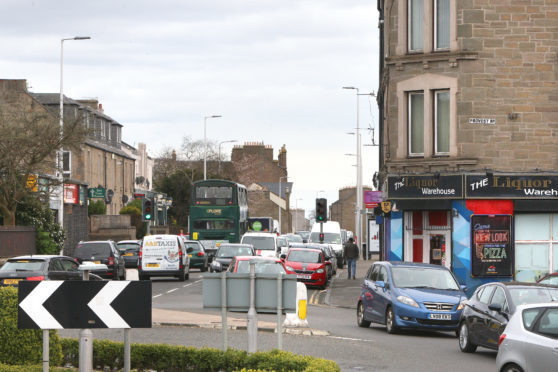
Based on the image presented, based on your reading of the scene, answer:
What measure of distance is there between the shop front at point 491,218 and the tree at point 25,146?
16.6 meters

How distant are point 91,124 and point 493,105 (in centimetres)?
4900

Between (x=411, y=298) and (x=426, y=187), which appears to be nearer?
(x=411, y=298)

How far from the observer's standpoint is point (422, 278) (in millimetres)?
22125

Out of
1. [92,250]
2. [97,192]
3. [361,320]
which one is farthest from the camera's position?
[97,192]

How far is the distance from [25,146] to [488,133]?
20317 millimetres

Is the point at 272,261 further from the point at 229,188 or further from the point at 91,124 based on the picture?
the point at 91,124

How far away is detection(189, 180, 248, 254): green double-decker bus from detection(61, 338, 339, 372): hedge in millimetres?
36705

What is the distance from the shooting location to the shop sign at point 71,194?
57438 mm

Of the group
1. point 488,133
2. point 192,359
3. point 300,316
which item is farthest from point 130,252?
point 192,359

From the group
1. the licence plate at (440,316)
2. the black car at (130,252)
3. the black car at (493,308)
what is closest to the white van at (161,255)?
the black car at (130,252)

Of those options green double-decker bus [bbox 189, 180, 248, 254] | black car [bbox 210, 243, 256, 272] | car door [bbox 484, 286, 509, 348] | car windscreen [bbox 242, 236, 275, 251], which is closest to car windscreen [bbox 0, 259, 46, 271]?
car door [bbox 484, 286, 509, 348]

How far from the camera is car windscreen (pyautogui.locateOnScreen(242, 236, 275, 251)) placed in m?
46.2

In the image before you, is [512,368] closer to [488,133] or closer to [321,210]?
[488,133]

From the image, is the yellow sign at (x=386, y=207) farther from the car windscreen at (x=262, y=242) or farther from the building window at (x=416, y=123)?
the car windscreen at (x=262, y=242)
